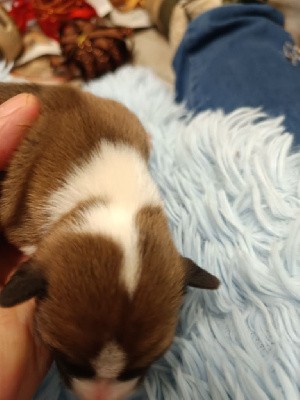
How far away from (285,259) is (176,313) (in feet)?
1.23

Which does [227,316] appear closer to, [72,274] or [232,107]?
[72,274]

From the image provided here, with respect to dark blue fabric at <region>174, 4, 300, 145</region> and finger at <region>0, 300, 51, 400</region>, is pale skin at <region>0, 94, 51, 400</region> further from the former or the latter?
dark blue fabric at <region>174, 4, 300, 145</region>

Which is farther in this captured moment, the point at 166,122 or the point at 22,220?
the point at 166,122

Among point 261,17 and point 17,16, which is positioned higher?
point 261,17

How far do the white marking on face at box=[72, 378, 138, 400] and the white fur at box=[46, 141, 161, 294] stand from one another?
1.12ft

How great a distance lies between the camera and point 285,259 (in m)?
1.33

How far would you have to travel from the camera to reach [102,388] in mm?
1095

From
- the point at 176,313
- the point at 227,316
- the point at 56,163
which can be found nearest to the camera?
the point at 176,313

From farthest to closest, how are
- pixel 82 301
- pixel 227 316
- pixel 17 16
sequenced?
pixel 17 16
pixel 227 316
pixel 82 301

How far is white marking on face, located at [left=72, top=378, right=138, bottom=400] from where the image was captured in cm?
109

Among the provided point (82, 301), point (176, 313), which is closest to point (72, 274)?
point (82, 301)

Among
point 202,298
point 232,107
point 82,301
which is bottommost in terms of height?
point 202,298

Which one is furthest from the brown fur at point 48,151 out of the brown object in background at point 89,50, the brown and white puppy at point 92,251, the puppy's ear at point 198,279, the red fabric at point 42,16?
the red fabric at point 42,16

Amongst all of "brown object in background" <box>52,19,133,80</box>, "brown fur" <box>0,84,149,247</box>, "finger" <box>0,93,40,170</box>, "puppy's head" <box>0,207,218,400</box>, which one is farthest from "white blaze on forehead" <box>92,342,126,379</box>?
"brown object in background" <box>52,19,133,80</box>
